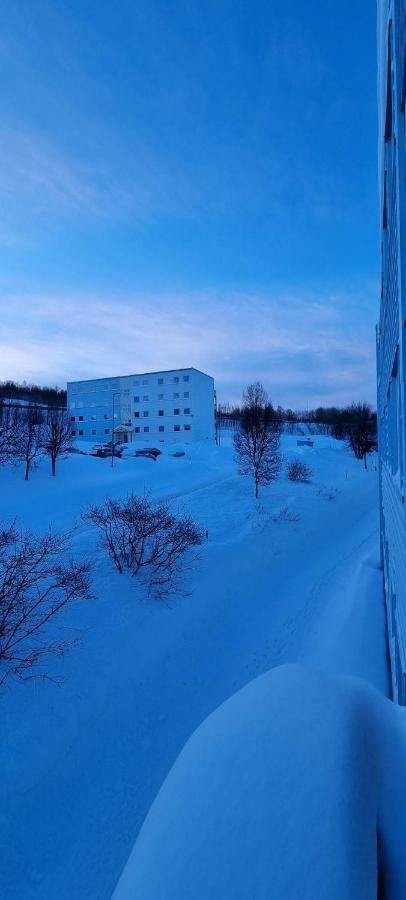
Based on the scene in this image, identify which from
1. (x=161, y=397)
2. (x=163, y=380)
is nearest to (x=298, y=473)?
(x=161, y=397)

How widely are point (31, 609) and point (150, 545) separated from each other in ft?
13.5

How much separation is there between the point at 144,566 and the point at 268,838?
968 centimetres

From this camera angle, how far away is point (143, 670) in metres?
7.35

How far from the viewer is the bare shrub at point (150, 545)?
10117 mm

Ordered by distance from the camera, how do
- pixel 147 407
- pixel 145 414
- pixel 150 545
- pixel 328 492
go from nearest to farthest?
pixel 150 545, pixel 328 492, pixel 147 407, pixel 145 414

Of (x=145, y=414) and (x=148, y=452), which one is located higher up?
(x=145, y=414)

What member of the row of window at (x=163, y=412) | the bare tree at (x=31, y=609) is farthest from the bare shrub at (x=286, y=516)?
the row of window at (x=163, y=412)

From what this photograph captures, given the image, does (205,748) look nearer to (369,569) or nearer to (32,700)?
(32,700)

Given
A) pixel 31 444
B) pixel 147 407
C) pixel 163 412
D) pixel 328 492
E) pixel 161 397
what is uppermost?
pixel 161 397

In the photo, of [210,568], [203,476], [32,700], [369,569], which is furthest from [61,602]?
[203,476]

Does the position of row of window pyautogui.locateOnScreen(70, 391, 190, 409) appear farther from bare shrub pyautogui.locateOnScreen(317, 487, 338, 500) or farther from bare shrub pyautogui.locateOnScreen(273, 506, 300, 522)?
bare shrub pyautogui.locateOnScreen(273, 506, 300, 522)

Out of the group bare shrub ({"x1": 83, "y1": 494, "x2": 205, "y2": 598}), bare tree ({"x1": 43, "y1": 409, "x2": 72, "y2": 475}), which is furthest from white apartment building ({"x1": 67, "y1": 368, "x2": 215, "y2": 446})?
bare shrub ({"x1": 83, "y1": 494, "x2": 205, "y2": 598})

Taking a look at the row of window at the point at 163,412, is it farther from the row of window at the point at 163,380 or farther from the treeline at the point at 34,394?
the treeline at the point at 34,394

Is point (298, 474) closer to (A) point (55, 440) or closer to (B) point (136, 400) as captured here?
(A) point (55, 440)
